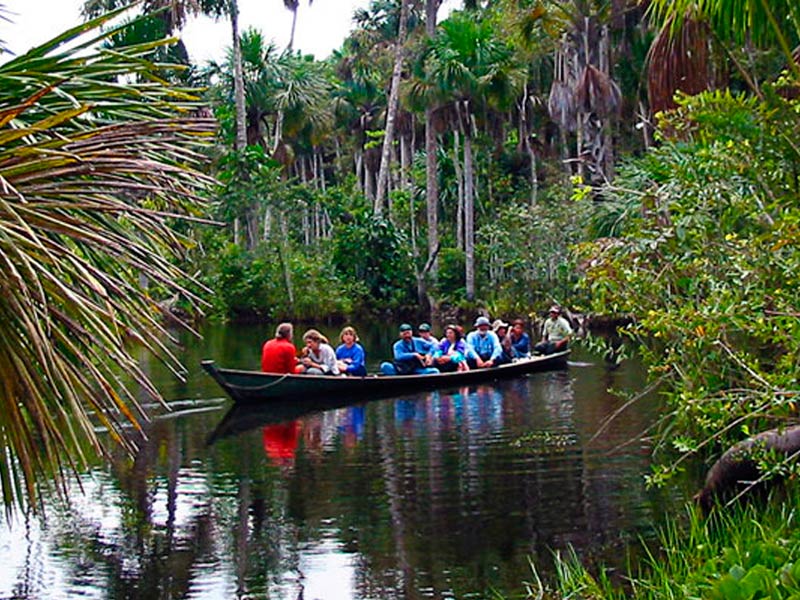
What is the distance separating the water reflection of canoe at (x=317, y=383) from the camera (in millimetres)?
18109

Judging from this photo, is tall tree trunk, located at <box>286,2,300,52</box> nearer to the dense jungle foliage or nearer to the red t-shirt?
the dense jungle foliage

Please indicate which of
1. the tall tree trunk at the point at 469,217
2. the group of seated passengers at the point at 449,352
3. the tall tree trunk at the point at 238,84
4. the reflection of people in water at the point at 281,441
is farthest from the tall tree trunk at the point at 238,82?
the reflection of people in water at the point at 281,441

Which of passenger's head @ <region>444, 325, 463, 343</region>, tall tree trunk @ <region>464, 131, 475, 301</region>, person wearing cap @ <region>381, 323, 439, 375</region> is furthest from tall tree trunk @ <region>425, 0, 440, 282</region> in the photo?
person wearing cap @ <region>381, 323, 439, 375</region>

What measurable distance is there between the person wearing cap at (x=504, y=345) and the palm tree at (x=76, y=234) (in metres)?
17.6

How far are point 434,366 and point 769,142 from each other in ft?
45.2

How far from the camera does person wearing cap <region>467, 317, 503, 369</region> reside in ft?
72.2

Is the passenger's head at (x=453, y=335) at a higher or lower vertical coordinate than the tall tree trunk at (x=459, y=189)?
lower

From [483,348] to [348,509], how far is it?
39.0 ft

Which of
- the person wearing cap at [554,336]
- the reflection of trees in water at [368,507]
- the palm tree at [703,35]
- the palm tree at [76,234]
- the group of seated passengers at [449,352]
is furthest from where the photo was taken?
the person wearing cap at [554,336]

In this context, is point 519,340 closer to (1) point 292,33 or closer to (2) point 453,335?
(2) point 453,335

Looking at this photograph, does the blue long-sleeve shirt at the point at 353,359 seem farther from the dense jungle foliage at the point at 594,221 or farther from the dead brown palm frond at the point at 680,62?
the dead brown palm frond at the point at 680,62

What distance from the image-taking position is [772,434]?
793 centimetres

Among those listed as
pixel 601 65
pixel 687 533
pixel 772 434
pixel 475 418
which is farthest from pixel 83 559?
pixel 601 65

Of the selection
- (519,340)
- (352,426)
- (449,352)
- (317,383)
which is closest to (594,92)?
(519,340)
